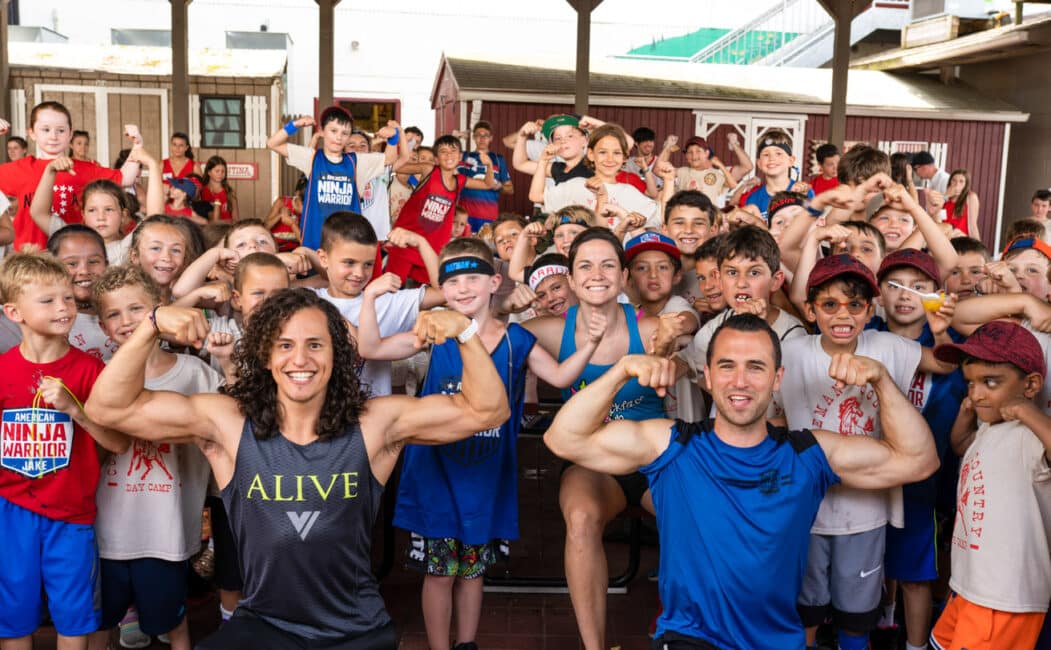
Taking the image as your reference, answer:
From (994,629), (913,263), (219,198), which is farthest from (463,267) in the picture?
(219,198)

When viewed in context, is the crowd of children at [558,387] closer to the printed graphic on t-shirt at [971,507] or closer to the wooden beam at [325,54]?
the printed graphic on t-shirt at [971,507]

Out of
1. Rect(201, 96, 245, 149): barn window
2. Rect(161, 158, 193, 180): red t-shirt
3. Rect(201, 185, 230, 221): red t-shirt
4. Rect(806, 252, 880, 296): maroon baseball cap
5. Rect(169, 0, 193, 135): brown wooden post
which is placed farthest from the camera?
Rect(201, 96, 245, 149): barn window

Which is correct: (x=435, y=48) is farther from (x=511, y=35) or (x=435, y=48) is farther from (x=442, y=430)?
(x=442, y=430)

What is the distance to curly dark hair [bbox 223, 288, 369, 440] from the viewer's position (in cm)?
295

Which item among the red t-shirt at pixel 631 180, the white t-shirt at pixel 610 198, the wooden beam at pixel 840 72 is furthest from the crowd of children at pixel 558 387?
the wooden beam at pixel 840 72

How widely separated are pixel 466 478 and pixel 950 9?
20895mm

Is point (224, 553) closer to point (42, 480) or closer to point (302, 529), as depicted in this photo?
point (42, 480)

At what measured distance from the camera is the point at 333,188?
7.03m

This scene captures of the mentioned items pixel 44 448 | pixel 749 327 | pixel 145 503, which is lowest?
pixel 145 503

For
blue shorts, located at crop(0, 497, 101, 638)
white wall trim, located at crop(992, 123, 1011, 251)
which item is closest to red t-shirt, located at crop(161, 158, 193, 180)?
blue shorts, located at crop(0, 497, 101, 638)

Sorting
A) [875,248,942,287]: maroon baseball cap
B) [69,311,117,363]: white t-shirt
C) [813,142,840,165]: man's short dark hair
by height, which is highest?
[813,142,840,165]: man's short dark hair

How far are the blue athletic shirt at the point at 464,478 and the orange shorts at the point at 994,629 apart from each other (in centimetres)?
168

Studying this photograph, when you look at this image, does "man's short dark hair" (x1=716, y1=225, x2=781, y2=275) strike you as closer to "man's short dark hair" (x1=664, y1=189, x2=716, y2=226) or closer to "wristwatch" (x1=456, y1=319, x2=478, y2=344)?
"man's short dark hair" (x1=664, y1=189, x2=716, y2=226)

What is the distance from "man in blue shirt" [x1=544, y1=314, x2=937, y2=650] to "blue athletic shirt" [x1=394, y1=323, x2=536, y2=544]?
2.19ft
